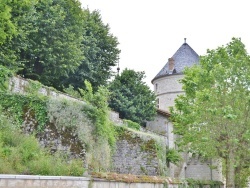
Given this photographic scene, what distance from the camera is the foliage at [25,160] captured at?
944 centimetres

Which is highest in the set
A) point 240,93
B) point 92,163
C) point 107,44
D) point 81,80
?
point 107,44

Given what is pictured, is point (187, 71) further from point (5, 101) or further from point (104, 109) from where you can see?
point (5, 101)

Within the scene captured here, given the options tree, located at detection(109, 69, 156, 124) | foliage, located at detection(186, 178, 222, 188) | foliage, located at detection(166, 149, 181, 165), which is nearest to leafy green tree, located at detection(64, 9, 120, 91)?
tree, located at detection(109, 69, 156, 124)

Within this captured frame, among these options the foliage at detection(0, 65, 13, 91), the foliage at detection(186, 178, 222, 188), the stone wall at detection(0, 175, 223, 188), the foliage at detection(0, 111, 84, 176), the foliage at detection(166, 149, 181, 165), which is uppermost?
the foliage at detection(0, 65, 13, 91)

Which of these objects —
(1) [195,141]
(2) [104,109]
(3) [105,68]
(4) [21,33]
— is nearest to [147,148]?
(2) [104,109]

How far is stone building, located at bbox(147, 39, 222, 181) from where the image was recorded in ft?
120

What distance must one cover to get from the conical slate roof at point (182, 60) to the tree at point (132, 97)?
498 inches

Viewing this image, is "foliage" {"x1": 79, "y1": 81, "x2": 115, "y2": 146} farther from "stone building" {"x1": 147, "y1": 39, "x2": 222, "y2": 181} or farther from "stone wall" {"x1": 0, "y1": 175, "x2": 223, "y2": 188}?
"stone building" {"x1": 147, "y1": 39, "x2": 222, "y2": 181}

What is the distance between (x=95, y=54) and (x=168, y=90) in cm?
1839

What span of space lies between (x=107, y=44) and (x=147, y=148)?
1677cm

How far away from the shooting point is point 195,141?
77.6ft

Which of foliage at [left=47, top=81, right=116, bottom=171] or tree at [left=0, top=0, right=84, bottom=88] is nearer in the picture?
foliage at [left=47, top=81, right=116, bottom=171]

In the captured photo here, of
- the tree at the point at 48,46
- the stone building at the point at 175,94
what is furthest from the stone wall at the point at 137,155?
the stone building at the point at 175,94

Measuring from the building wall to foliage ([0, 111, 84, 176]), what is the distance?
1393 inches
